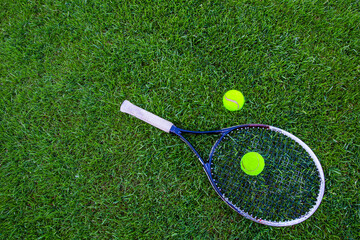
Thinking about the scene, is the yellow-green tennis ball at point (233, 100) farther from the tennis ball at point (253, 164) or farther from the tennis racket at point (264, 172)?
the tennis ball at point (253, 164)

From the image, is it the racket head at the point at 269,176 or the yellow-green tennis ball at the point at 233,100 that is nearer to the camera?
the racket head at the point at 269,176

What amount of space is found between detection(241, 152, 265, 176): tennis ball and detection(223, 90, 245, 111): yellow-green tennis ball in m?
0.50

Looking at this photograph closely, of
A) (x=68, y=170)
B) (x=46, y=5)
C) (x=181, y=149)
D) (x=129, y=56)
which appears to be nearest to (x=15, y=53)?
(x=46, y=5)

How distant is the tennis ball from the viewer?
2006 mm

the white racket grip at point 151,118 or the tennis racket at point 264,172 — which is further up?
the white racket grip at point 151,118

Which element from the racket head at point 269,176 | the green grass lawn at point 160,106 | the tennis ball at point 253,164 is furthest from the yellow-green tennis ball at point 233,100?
the tennis ball at point 253,164

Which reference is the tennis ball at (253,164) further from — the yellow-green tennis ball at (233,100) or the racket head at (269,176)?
the yellow-green tennis ball at (233,100)

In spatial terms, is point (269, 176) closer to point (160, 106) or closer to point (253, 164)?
point (253, 164)

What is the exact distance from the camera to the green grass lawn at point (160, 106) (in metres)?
2.13

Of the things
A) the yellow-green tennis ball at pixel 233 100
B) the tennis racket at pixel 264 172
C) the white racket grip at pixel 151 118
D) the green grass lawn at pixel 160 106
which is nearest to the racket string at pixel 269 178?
the tennis racket at pixel 264 172

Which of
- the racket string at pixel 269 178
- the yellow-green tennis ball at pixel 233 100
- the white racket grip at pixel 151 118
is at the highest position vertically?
the yellow-green tennis ball at pixel 233 100

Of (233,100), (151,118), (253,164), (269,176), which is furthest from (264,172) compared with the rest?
(151,118)

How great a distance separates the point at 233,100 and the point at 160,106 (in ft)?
2.55

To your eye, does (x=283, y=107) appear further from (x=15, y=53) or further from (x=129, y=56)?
(x=15, y=53)
